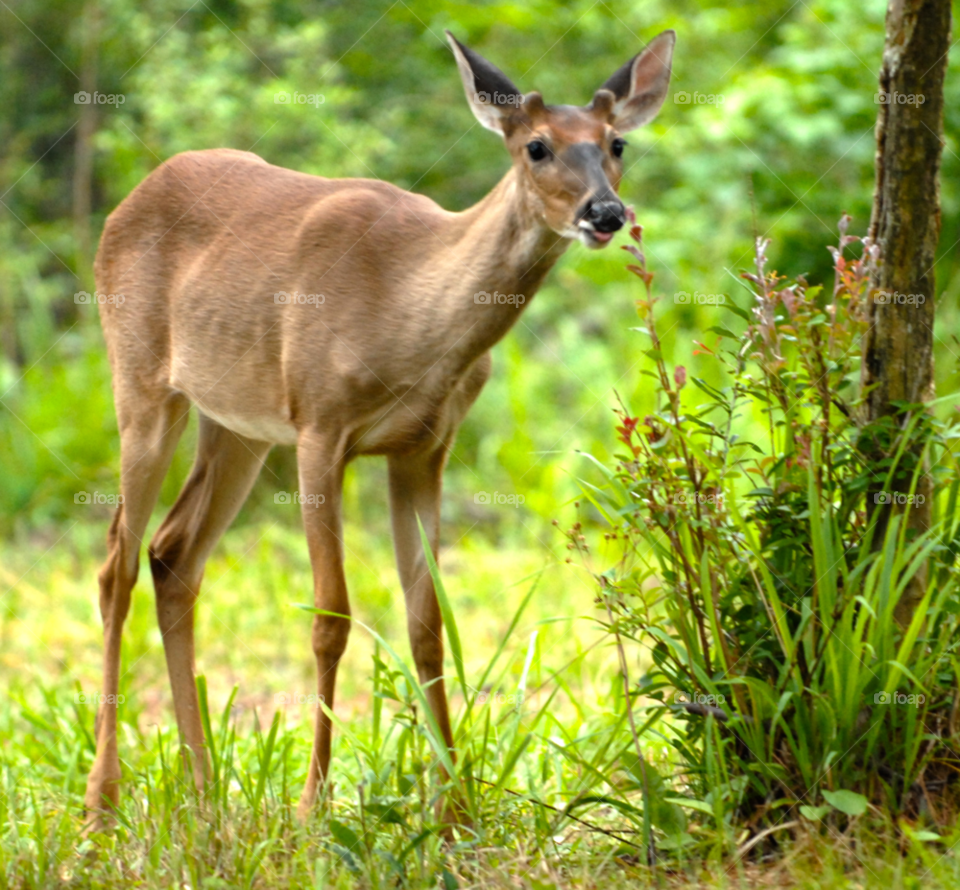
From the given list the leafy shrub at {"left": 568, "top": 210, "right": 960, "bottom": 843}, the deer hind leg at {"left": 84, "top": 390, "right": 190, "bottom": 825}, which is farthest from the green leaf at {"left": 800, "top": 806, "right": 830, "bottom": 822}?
the deer hind leg at {"left": 84, "top": 390, "right": 190, "bottom": 825}

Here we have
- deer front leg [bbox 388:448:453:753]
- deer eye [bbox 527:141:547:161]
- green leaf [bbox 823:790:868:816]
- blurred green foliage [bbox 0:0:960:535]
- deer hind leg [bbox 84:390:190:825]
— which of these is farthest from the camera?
blurred green foliage [bbox 0:0:960:535]

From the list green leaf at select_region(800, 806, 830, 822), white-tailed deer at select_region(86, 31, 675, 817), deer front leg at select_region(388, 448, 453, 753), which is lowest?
green leaf at select_region(800, 806, 830, 822)

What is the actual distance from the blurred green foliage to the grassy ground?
1605 millimetres

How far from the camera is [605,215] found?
3.24 m

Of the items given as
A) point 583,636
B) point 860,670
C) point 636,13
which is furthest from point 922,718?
point 636,13

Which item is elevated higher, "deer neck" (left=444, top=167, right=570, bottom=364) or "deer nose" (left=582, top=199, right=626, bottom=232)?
"deer nose" (left=582, top=199, right=626, bottom=232)

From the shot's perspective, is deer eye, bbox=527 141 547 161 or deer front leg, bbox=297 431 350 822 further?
deer front leg, bbox=297 431 350 822

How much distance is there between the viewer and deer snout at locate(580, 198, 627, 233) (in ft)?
10.6

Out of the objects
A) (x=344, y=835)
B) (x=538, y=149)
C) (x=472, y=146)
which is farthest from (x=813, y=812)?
(x=472, y=146)

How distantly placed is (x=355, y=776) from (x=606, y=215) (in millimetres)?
1930

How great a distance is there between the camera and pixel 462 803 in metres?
3.16

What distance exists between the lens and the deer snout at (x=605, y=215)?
3.23 m

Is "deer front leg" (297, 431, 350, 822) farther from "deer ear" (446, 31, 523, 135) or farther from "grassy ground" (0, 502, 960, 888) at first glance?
"deer ear" (446, 31, 523, 135)

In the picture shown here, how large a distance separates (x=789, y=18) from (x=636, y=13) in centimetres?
130
